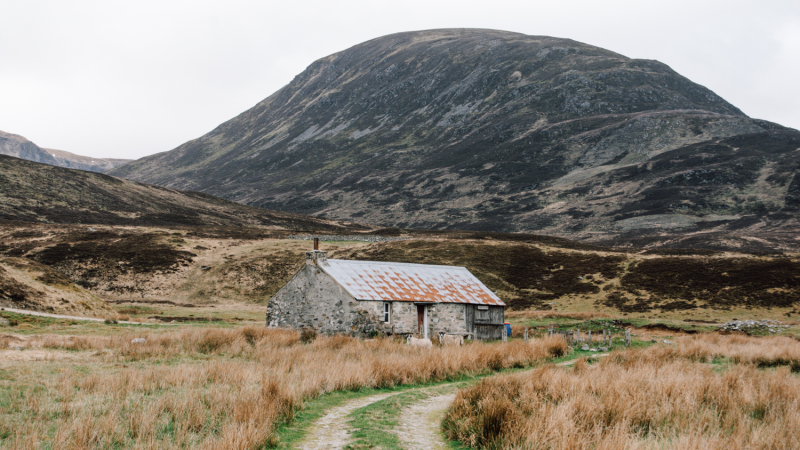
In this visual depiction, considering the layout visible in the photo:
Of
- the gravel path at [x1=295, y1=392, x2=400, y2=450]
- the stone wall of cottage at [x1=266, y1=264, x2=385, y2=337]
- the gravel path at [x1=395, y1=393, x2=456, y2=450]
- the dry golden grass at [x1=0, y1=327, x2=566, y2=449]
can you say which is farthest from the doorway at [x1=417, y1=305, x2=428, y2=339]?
the gravel path at [x1=295, y1=392, x2=400, y2=450]

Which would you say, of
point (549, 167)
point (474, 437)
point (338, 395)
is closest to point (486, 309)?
point (338, 395)

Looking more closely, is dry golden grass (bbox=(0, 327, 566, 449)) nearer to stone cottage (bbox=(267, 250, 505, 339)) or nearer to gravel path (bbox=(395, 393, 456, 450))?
gravel path (bbox=(395, 393, 456, 450))

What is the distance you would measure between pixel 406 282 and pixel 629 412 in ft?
84.2

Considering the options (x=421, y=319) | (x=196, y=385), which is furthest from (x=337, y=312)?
(x=196, y=385)

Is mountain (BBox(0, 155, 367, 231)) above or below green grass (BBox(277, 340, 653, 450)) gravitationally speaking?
above

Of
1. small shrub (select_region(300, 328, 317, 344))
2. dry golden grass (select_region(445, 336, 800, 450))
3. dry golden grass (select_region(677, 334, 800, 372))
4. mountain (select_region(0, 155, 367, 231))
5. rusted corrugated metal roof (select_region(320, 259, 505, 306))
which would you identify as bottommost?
small shrub (select_region(300, 328, 317, 344))

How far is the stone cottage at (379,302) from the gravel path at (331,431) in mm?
17542

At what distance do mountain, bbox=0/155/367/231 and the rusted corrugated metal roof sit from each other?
8886 centimetres

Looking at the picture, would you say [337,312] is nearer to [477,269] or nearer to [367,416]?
[367,416]

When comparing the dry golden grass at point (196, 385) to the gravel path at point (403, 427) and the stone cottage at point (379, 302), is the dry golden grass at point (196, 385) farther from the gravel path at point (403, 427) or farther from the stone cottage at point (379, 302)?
the stone cottage at point (379, 302)

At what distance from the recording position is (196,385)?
1181cm

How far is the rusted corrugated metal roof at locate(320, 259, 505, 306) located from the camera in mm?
30828

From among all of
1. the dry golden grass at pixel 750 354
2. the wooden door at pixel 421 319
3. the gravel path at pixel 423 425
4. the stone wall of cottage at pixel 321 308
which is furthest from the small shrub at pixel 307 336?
the dry golden grass at pixel 750 354

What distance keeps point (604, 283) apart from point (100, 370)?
57432 millimetres
